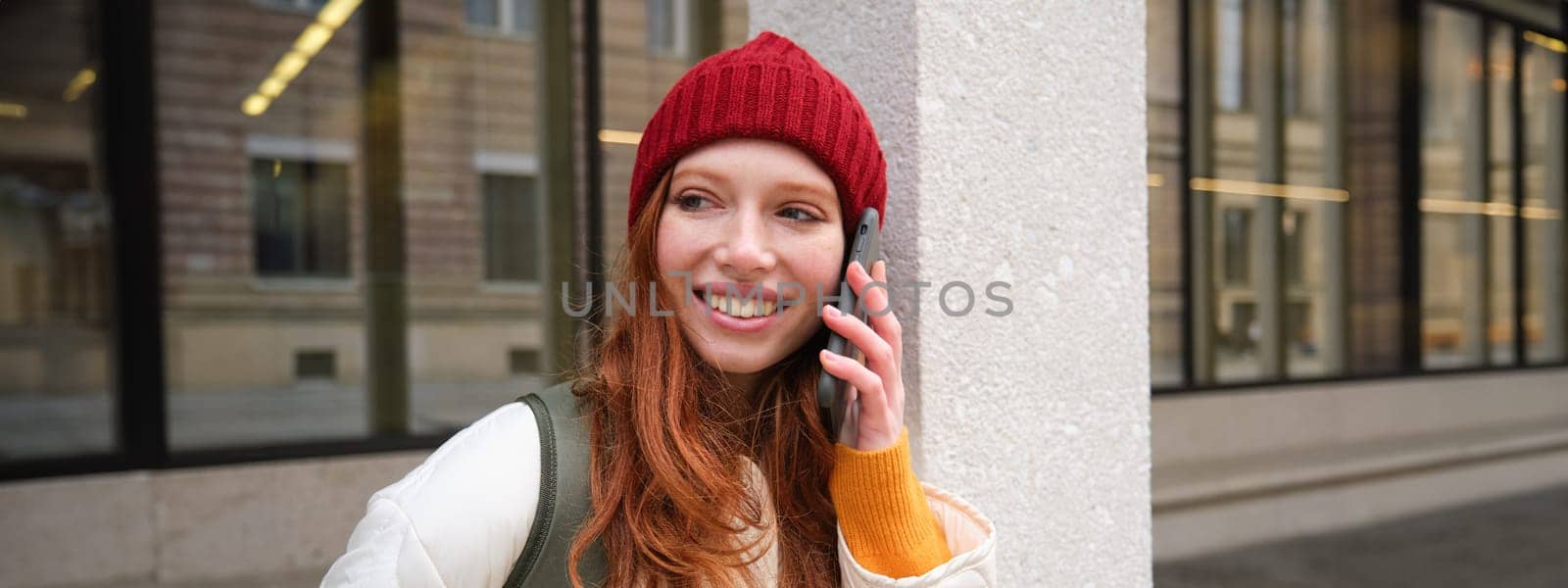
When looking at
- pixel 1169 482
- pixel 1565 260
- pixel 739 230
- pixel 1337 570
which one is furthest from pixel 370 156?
pixel 1565 260

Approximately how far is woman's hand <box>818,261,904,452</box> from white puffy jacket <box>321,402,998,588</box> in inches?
7.5

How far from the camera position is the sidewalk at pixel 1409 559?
5.55 m

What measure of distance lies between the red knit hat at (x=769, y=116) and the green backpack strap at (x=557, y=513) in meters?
0.37

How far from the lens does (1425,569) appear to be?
5.82m

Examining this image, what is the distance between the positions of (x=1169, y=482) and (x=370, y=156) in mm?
5690

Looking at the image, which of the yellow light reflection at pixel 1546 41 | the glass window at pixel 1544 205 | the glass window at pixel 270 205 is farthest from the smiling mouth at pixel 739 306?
the glass window at pixel 1544 205

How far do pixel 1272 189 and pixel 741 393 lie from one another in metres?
7.64

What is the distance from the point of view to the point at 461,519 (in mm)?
1053

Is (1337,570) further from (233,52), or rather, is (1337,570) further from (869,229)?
(233,52)

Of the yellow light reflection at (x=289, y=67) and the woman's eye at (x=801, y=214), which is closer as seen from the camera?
the woman's eye at (x=801, y=214)

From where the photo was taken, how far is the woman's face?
1.22m

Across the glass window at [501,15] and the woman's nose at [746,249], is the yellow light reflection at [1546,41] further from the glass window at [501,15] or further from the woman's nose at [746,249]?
the woman's nose at [746,249]

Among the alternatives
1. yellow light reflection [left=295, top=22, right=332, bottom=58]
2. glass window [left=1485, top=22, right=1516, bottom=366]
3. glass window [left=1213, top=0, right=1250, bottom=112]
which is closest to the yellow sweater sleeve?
yellow light reflection [left=295, top=22, right=332, bottom=58]

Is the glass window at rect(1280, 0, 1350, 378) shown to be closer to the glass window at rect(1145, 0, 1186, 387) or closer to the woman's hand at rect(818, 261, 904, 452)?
the glass window at rect(1145, 0, 1186, 387)
